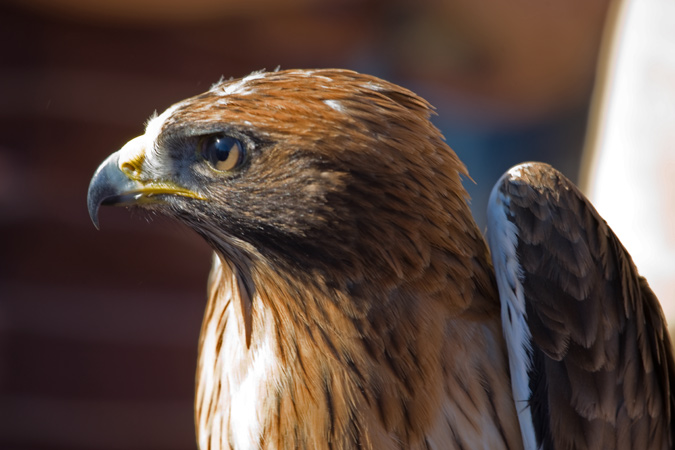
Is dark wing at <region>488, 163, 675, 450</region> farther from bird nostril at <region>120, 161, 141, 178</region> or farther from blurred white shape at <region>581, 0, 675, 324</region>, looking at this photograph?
blurred white shape at <region>581, 0, 675, 324</region>

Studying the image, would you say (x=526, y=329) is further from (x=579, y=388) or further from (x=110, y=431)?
(x=110, y=431)

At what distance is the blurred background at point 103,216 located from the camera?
13.7ft

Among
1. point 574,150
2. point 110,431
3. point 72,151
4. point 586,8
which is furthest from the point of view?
point 574,150

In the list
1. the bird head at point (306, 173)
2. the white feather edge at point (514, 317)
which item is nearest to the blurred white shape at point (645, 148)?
the white feather edge at point (514, 317)

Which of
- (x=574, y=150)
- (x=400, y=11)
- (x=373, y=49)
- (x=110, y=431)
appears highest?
(x=400, y=11)

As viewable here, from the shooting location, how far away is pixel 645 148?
3412 mm

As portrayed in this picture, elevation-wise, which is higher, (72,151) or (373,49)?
(373,49)

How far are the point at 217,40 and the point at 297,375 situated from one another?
9.29 feet

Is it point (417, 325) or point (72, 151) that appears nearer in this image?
point (417, 325)

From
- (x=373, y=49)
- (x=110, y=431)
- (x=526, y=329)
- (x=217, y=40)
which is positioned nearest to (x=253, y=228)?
(x=526, y=329)

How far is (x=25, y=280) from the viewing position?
4375 mm

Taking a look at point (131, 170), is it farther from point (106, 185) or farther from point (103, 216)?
point (103, 216)

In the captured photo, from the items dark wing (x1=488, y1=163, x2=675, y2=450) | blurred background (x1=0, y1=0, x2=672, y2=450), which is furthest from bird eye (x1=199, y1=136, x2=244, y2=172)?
blurred background (x1=0, y1=0, x2=672, y2=450)

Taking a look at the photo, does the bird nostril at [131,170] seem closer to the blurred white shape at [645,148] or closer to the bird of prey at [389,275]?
the bird of prey at [389,275]
